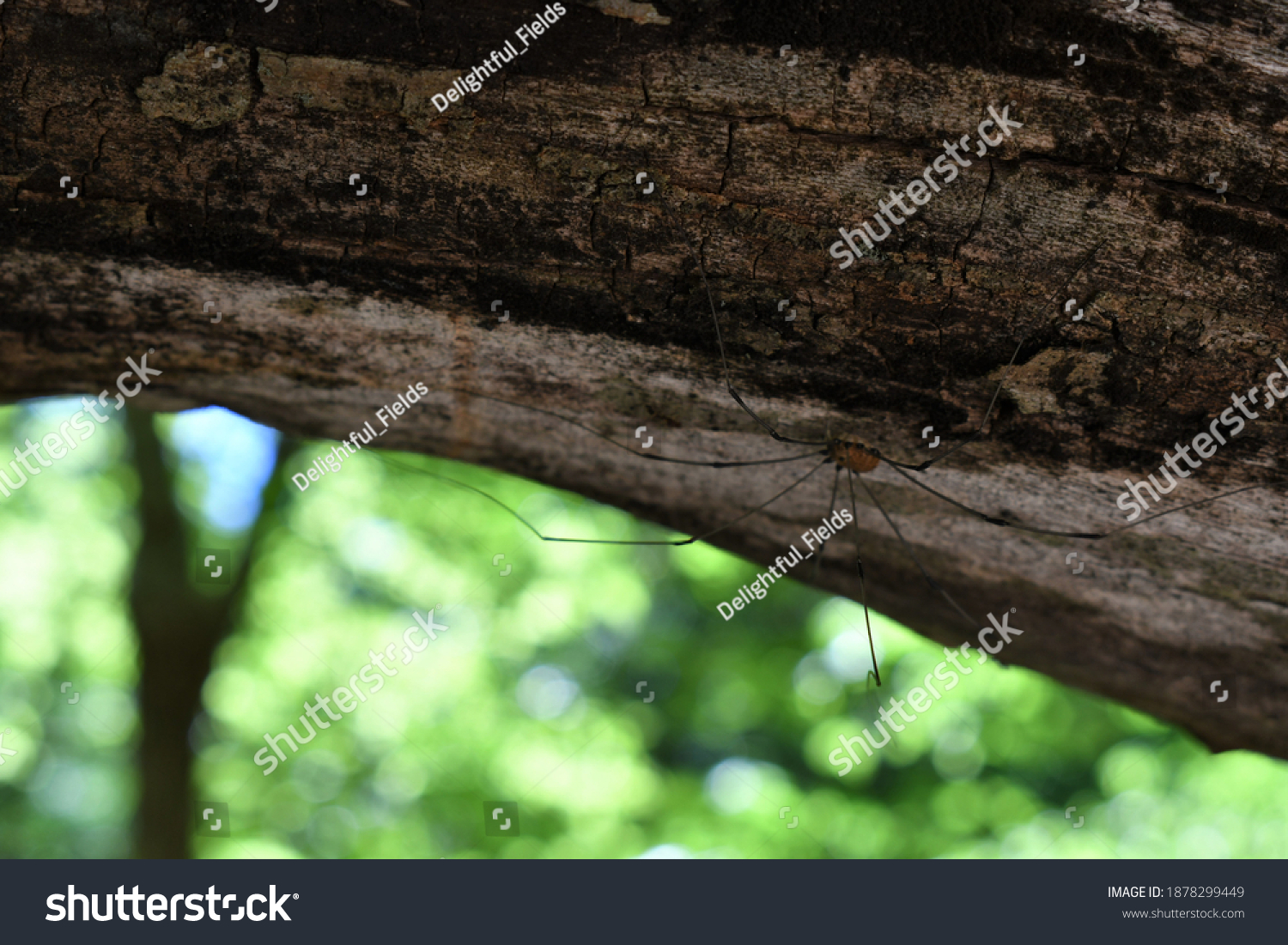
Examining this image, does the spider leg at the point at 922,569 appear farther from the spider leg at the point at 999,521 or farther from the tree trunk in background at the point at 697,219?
the tree trunk in background at the point at 697,219

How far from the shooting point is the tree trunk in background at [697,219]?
1670mm

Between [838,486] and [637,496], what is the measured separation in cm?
66

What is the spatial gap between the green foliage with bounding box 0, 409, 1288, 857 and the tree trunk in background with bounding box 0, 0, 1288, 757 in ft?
13.3

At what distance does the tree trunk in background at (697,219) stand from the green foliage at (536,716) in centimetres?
406

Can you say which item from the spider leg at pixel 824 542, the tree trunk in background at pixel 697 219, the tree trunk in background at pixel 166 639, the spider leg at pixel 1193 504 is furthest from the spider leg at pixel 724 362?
the tree trunk in background at pixel 166 639

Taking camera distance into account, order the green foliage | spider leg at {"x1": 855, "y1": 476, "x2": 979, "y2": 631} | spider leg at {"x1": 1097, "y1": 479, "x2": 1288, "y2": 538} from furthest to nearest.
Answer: the green foliage → spider leg at {"x1": 855, "y1": 476, "x2": 979, "y2": 631} → spider leg at {"x1": 1097, "y1": 479, "x2": 1288, "y2": 538}

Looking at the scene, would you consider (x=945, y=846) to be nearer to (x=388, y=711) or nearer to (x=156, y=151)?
(x=388, y=711)

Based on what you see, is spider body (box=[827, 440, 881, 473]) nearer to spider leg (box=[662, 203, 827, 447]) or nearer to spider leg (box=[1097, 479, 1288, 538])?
spider leg (box=[662, 203, 827, 447])

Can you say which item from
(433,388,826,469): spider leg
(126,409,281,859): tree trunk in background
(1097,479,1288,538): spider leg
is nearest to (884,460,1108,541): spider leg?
(1097,479,1288,538): spider leg

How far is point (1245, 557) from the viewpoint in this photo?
218 centimetres

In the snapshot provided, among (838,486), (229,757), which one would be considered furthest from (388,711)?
(838,486)

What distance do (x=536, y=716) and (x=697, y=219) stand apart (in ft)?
20.9

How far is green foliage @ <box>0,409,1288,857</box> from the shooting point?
648 centimetres

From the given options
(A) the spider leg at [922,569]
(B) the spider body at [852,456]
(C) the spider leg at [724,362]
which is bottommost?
(A) the spider leg at [922,569]
